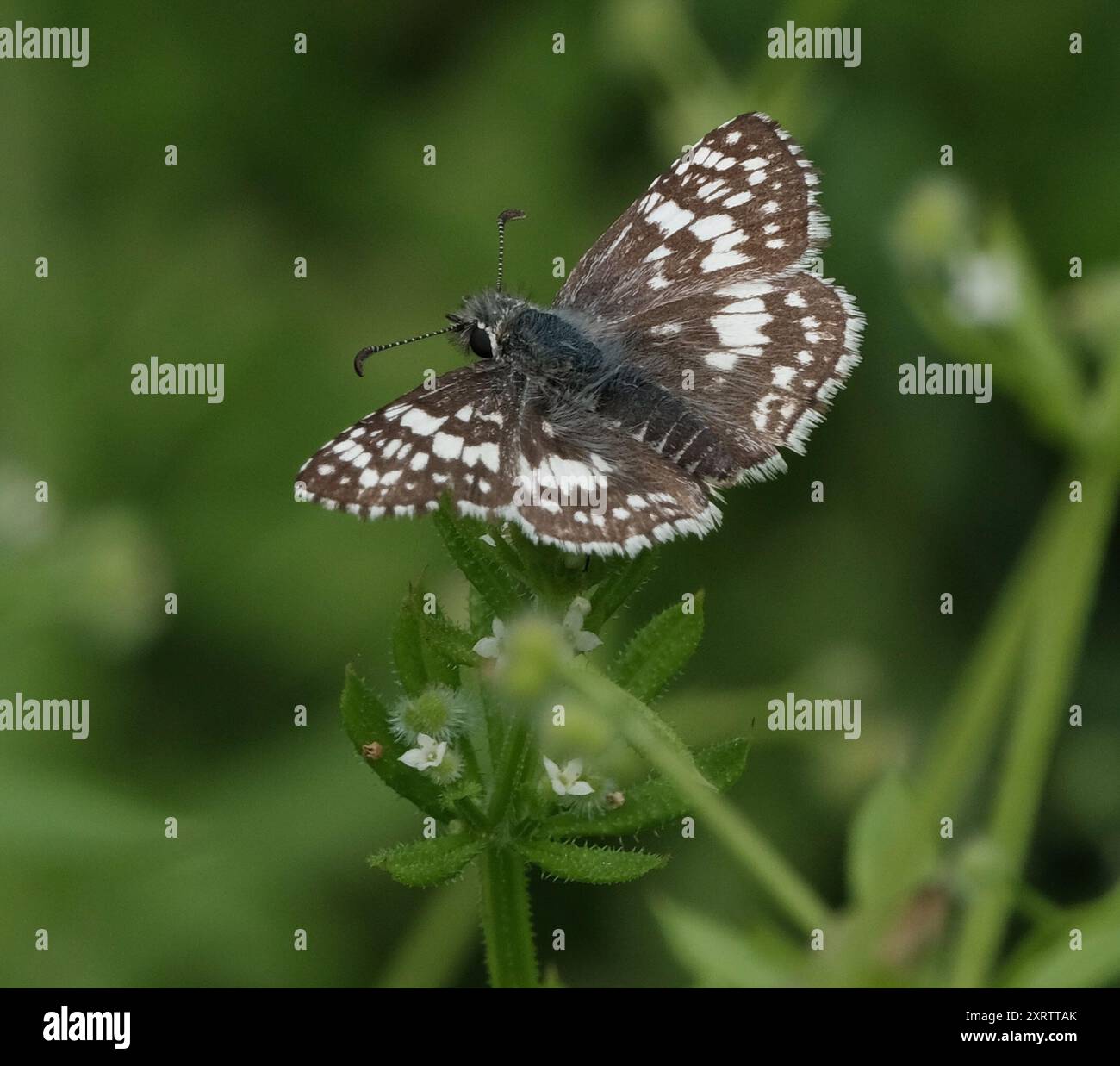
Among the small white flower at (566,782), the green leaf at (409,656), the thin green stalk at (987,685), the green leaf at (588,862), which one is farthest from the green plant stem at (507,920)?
the thin green stalk at (987,685)

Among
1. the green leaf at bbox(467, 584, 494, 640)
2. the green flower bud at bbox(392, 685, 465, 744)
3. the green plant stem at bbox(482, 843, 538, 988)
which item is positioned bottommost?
the green plant stem at bbox(482, 843, 538, 988)

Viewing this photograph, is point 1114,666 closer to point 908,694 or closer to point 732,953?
point 908,694

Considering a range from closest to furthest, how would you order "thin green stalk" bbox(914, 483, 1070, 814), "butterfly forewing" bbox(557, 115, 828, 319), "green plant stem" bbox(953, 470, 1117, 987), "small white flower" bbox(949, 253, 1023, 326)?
"green plant stem" bbox(953, 470, 1117, 987) → "thin green stalk" bbox(914, 483, 1070, 814) → "butterfly forewing" bbox(557, 115, 828, 319) → "small white flower" bbox(949, 253, 1023, 326)

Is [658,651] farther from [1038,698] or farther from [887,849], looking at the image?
[1038,698]

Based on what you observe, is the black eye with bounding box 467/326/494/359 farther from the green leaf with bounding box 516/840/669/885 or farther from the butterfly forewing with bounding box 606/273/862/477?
the green leaf with bounding box 516/840/669/885

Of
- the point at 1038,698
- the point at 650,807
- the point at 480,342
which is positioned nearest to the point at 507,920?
the point at 650,807

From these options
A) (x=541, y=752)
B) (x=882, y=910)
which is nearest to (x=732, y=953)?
(x=882, y=910)

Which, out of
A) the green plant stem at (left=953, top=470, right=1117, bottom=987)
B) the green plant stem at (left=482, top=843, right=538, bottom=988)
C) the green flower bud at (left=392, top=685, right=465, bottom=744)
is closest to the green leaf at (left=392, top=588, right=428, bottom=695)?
the green flower bud at (left=392, top=685, right=465, bottom=744)
